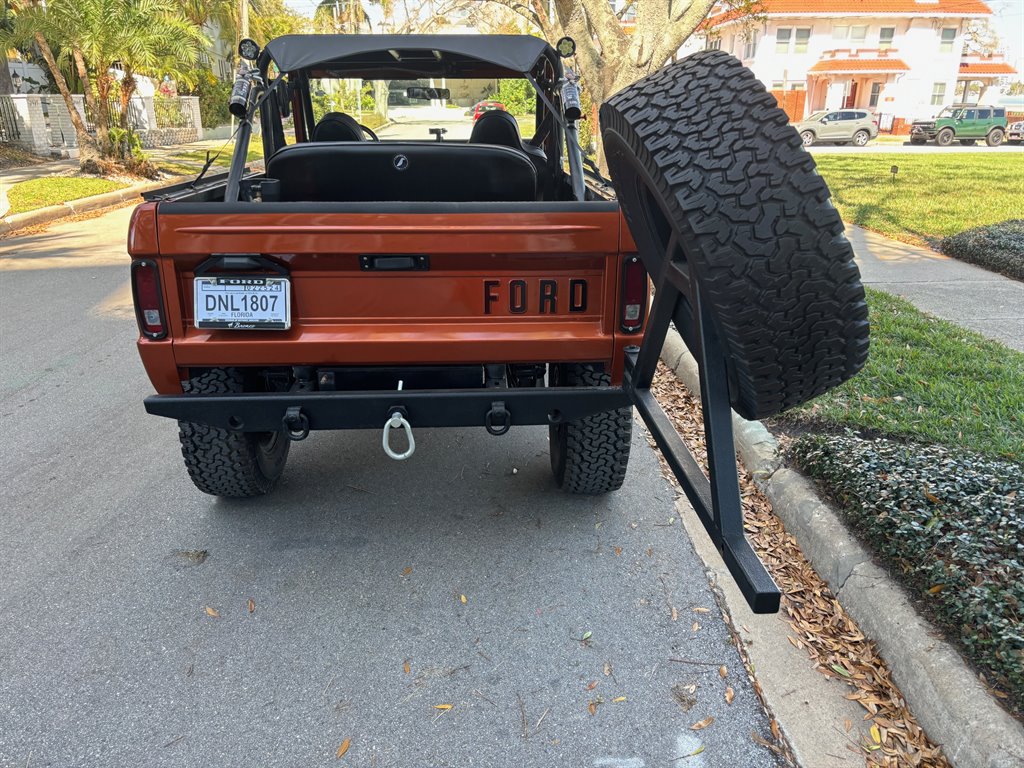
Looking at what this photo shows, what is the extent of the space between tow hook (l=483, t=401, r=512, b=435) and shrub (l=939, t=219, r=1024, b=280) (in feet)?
24.2

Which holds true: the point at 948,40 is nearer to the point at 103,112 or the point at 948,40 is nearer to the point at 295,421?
the point at 103,112

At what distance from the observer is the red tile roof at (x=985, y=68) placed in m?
46.7

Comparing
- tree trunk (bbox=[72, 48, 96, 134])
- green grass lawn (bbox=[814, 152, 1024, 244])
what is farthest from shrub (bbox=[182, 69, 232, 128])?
green grass lawn (bbox=[814, 152, 1024, 244])

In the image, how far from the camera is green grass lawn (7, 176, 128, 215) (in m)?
12.7

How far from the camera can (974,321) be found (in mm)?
6375

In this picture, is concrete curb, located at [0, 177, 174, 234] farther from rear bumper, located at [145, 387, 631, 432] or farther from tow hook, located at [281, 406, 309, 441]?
tow hook, located at [281, 406, 309, 441]

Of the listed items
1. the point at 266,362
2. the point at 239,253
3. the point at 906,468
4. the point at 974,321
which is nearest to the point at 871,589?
the point at 906,468

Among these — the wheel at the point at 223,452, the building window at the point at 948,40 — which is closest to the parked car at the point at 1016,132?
the building window at the point at 948,40

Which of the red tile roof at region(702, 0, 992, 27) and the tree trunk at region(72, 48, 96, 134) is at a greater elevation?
the red tile roof at region(702, 0, 992, 27)

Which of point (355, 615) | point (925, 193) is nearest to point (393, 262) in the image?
point (355, 615)

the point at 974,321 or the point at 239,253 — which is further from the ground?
the point at 239,253

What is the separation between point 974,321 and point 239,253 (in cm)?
604

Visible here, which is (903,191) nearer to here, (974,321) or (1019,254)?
(1019,254)

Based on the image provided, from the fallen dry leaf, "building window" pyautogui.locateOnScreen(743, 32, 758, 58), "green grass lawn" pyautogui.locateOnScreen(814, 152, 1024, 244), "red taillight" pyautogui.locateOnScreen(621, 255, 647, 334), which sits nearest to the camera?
the fallen dry leaf
